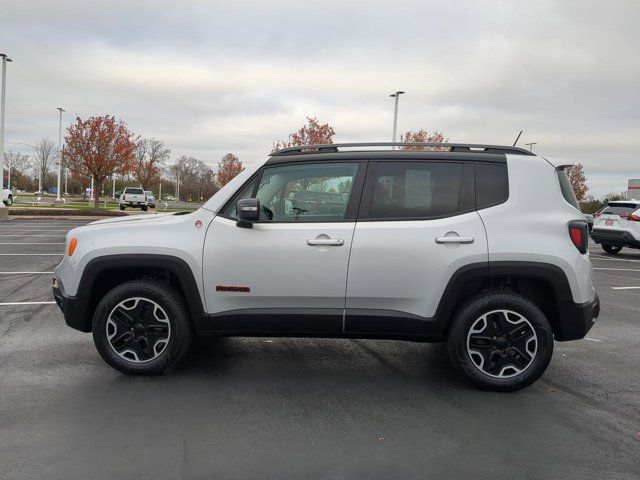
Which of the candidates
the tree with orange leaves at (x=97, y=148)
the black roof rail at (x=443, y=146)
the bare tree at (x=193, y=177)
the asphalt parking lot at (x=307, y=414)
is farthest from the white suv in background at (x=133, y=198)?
the bare tree at (x=193, y=177)

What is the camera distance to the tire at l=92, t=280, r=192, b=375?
429cm

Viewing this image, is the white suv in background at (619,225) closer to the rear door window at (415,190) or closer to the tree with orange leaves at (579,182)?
the rear door window at (415,190)

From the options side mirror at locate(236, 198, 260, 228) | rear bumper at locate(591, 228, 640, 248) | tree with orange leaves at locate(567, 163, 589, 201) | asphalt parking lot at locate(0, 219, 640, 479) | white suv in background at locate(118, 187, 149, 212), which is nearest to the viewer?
asphalt parking lot at locate(0, 219, 640, 479)

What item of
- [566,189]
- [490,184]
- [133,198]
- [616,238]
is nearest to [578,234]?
[566,189]

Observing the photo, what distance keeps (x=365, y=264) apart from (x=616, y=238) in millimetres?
14082

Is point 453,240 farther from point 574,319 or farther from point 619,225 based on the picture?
point 619,225

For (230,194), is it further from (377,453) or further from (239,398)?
(377,453)

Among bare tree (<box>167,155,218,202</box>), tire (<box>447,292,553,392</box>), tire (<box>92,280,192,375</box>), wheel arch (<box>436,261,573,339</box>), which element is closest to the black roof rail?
wheel arch (<box>436,261,573,339</box>)

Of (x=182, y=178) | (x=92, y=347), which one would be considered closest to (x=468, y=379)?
(x=92, y=347)

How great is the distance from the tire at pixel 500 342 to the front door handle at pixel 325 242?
109 cm

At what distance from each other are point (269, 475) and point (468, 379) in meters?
1.97

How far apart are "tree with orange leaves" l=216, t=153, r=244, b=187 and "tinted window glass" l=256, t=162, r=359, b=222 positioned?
6783cm

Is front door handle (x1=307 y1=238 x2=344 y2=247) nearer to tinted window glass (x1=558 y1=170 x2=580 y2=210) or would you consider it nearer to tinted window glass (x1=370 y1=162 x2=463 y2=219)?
tinted window glass (x1=370 y1=162 x2=463 y2=219)

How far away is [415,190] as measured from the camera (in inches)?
170
